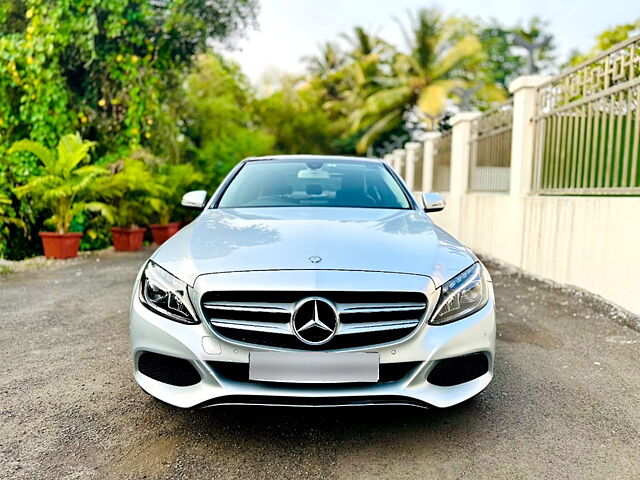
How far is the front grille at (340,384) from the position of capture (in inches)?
96.0

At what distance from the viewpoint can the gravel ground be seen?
96.0 inches

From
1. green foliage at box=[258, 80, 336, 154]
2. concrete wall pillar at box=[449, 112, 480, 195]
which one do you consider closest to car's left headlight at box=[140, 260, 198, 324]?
concrete wall pillar at box=[449, 112, 480, 195]

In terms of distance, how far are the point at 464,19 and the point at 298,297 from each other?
141ft

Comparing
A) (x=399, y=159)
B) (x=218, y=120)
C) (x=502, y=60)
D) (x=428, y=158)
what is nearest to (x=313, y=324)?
(x=428, y=158)

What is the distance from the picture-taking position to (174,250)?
2961 millimetres

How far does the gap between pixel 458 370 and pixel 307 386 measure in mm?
692

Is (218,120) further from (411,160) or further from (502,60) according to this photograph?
(502,60)

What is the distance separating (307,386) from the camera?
7.93 feet

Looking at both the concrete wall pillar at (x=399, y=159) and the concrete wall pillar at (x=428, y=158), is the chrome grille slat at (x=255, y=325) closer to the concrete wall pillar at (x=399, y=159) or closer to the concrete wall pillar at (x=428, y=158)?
the concrete wall pillar at (x=428, y=158)

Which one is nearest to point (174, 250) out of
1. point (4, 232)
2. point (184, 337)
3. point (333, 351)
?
point (184, 337)

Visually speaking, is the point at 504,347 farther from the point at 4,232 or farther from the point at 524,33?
the point at 524,33

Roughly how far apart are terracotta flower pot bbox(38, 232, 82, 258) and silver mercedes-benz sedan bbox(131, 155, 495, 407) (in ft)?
20.8

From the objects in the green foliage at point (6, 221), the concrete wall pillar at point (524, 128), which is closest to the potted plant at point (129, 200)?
the green foliage at point (6, 221)

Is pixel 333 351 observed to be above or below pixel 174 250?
below
